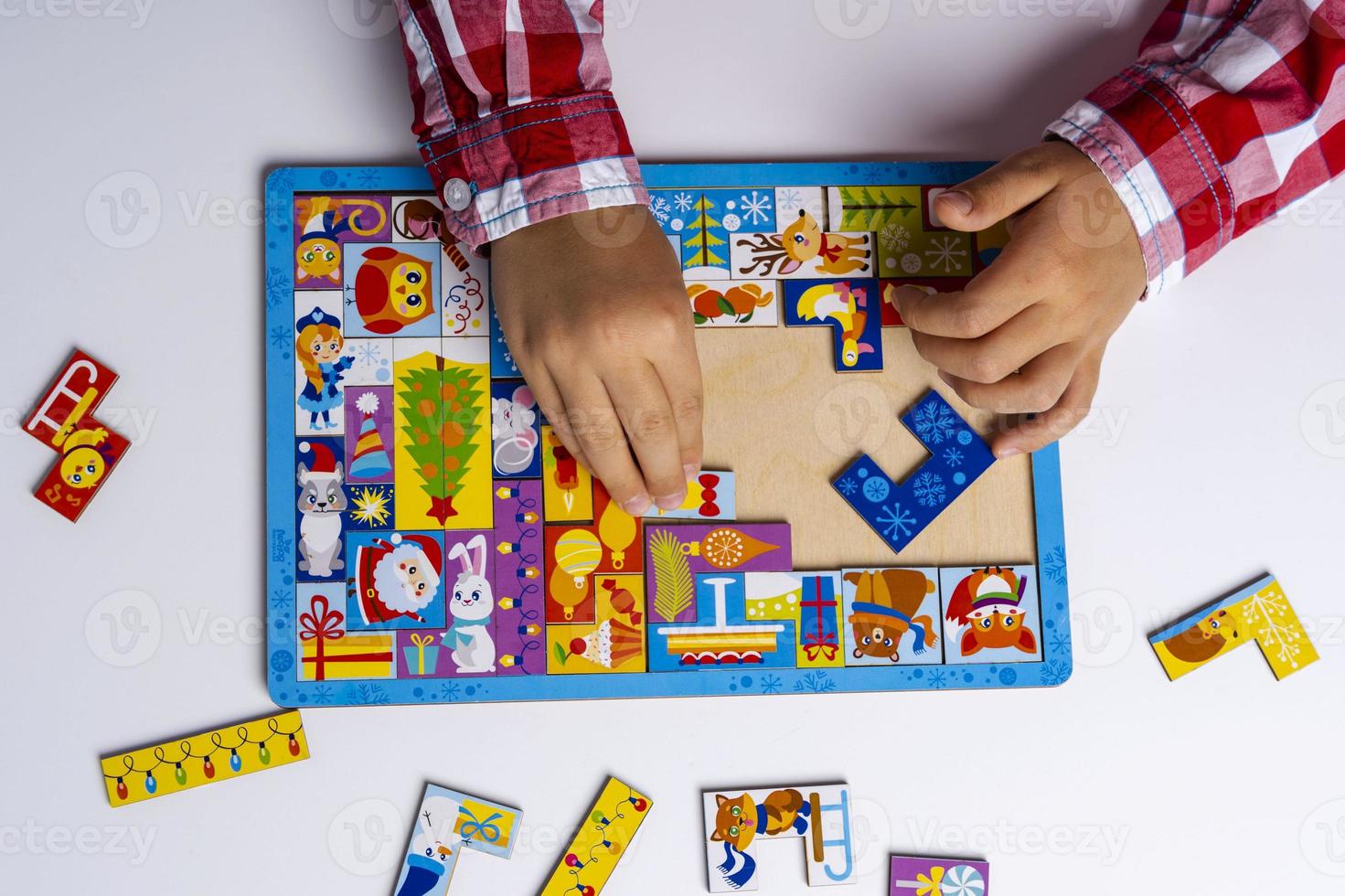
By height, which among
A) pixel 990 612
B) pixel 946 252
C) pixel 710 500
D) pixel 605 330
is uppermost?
pixel 946 252

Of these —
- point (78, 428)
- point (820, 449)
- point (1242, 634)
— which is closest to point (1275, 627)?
point (1242, 634)

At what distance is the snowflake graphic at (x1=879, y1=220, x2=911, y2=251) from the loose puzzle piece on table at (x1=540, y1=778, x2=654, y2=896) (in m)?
0.57

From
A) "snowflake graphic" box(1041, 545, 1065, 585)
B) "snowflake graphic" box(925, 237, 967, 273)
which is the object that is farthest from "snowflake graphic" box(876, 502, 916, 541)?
"snowflake graphic" box(925, 237, 967, 273)

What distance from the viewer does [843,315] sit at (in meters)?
0.82

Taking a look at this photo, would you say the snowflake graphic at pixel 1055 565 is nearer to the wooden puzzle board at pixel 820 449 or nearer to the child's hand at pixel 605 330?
the wooden puzzle board at pixel 820 449

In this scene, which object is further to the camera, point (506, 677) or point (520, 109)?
point (506, 677)

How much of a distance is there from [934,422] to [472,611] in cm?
47

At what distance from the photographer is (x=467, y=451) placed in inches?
31.7

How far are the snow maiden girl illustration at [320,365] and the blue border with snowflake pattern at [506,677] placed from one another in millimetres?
12

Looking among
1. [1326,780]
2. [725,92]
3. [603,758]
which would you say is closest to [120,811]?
[603,758]

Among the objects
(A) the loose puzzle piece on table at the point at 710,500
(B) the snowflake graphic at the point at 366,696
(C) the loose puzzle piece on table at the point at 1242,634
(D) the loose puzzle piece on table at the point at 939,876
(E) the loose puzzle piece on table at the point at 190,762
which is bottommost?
(D) the loose puzzle piece on table at the point at 939,876

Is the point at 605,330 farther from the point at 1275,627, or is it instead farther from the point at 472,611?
the point at 1275,627

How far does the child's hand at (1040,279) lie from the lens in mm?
717

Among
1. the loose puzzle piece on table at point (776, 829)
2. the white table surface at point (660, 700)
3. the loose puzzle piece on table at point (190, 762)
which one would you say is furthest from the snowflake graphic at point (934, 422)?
the loose puzzle piece on table at point (190, 762)
